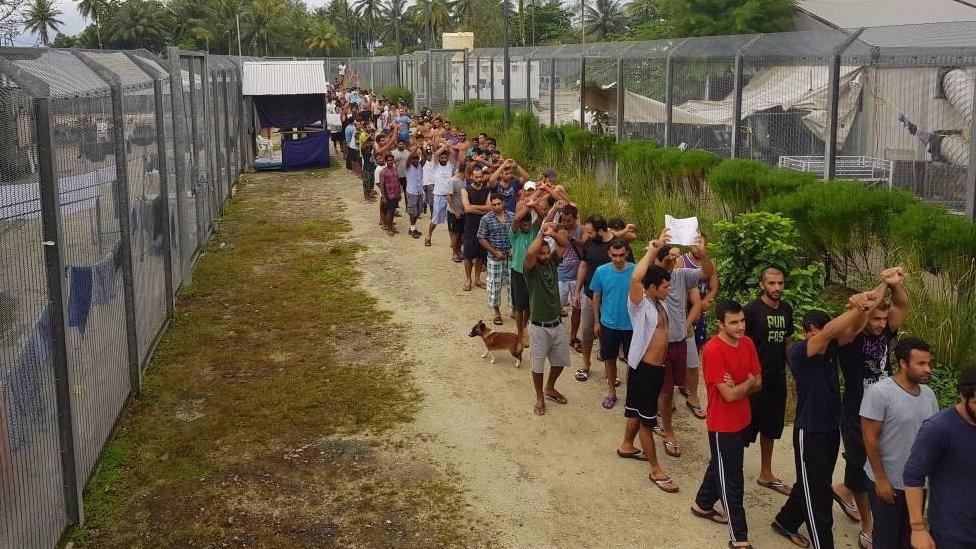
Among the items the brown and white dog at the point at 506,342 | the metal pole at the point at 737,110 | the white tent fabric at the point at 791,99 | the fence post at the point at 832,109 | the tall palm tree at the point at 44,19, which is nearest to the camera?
the brown and white dog at the point at 506,342

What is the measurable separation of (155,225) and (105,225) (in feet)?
9.29

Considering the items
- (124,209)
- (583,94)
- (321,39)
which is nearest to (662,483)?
(124,209)

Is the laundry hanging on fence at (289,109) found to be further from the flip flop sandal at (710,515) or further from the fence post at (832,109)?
the flip flop sandal at (710,515)

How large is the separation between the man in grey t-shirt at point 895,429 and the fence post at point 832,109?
6848 mm

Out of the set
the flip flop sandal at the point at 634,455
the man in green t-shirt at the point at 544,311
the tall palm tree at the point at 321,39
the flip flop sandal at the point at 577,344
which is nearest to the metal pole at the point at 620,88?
the flip flop sandal at the point at 577,344

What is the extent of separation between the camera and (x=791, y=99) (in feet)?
41.4

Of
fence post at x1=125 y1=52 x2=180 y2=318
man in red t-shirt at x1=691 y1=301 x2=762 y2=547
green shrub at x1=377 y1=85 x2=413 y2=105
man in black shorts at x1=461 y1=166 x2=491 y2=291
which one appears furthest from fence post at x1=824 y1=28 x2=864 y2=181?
green shrub at x1=377 y1=85 x2=413 y2=105

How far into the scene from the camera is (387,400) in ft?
27.3

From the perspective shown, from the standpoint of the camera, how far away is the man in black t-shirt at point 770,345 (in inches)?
245

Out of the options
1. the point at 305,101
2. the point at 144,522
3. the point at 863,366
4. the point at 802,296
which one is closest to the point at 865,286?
the point at 802,296

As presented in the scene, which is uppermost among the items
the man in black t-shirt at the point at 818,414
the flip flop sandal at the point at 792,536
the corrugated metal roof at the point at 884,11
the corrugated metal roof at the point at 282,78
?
the corrugated metal roof at the point at 884,11

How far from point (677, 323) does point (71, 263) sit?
175 inches

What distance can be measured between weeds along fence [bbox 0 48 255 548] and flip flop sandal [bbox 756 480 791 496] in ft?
15.3

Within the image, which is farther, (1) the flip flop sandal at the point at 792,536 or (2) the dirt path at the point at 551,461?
(2) the dirt path at the point at 551,461
